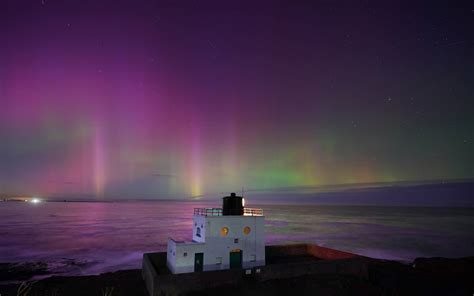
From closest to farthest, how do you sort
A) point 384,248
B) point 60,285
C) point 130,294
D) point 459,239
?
point 130,294 → point 60,285 → point 384,248 → point 459,239

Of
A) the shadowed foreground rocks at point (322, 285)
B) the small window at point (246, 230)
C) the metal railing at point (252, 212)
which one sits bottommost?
the shadowed foreground rocks at point (322, 285)

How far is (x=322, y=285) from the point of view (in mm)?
14891

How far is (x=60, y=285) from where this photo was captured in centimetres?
2017

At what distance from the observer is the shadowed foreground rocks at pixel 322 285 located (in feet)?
47.9

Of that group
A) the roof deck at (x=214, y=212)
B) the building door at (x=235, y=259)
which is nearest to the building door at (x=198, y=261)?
the building door at (x=235, y=259)

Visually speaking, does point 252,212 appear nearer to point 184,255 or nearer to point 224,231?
point 224,231

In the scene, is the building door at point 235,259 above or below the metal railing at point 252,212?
below

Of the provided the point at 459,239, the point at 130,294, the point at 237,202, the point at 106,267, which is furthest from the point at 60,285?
the point at 459,239

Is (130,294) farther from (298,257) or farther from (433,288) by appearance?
(433,288)

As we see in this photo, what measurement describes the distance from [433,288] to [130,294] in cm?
1691

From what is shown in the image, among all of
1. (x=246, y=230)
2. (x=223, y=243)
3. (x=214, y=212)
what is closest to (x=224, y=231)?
(x=223, y=243)

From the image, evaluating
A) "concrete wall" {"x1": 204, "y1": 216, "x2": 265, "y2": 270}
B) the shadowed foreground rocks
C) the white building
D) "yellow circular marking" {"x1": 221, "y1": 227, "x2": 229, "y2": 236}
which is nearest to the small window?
the white building

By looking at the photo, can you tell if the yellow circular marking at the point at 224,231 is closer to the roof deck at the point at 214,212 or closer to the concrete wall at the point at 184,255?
the concrete wall at the point at 184,255

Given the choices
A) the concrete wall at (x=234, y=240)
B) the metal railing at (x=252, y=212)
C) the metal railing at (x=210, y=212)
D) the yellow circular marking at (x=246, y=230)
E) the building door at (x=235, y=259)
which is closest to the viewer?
the concrete wall at (x=234, y=240)
